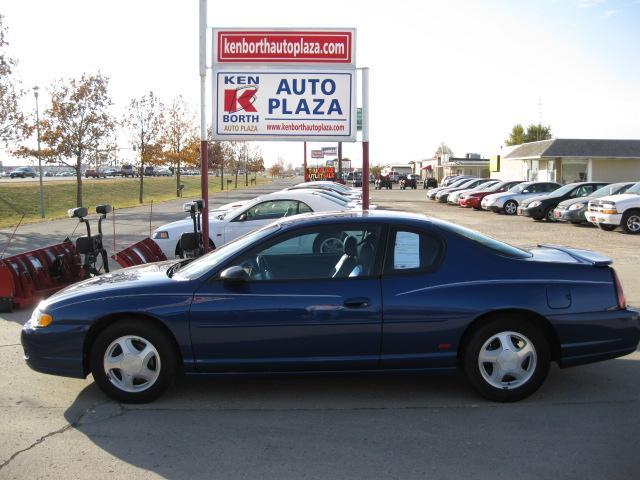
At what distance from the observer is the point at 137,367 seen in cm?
502

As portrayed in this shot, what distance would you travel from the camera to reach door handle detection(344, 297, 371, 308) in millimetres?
4922

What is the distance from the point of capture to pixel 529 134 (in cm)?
10300

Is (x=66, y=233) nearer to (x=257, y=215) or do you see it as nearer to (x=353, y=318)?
(x=257, y=215)

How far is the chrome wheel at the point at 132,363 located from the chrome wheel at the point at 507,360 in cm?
244

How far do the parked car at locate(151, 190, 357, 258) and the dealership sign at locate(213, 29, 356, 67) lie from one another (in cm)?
287

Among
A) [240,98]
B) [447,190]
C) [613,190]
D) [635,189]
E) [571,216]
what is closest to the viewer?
[240,98]

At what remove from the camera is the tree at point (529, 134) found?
4023 inches

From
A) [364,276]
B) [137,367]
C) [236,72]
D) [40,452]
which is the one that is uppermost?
[236,72]

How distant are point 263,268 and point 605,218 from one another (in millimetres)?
16527

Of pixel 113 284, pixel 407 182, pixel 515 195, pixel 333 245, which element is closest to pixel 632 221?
pixel 515 195

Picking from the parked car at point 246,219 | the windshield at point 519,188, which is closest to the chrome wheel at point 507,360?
the parked car at point 246,219

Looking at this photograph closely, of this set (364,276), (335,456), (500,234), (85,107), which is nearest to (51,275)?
(364,276)

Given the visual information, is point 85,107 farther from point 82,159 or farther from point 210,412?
point 210,412

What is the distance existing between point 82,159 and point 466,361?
28859 millimetres
